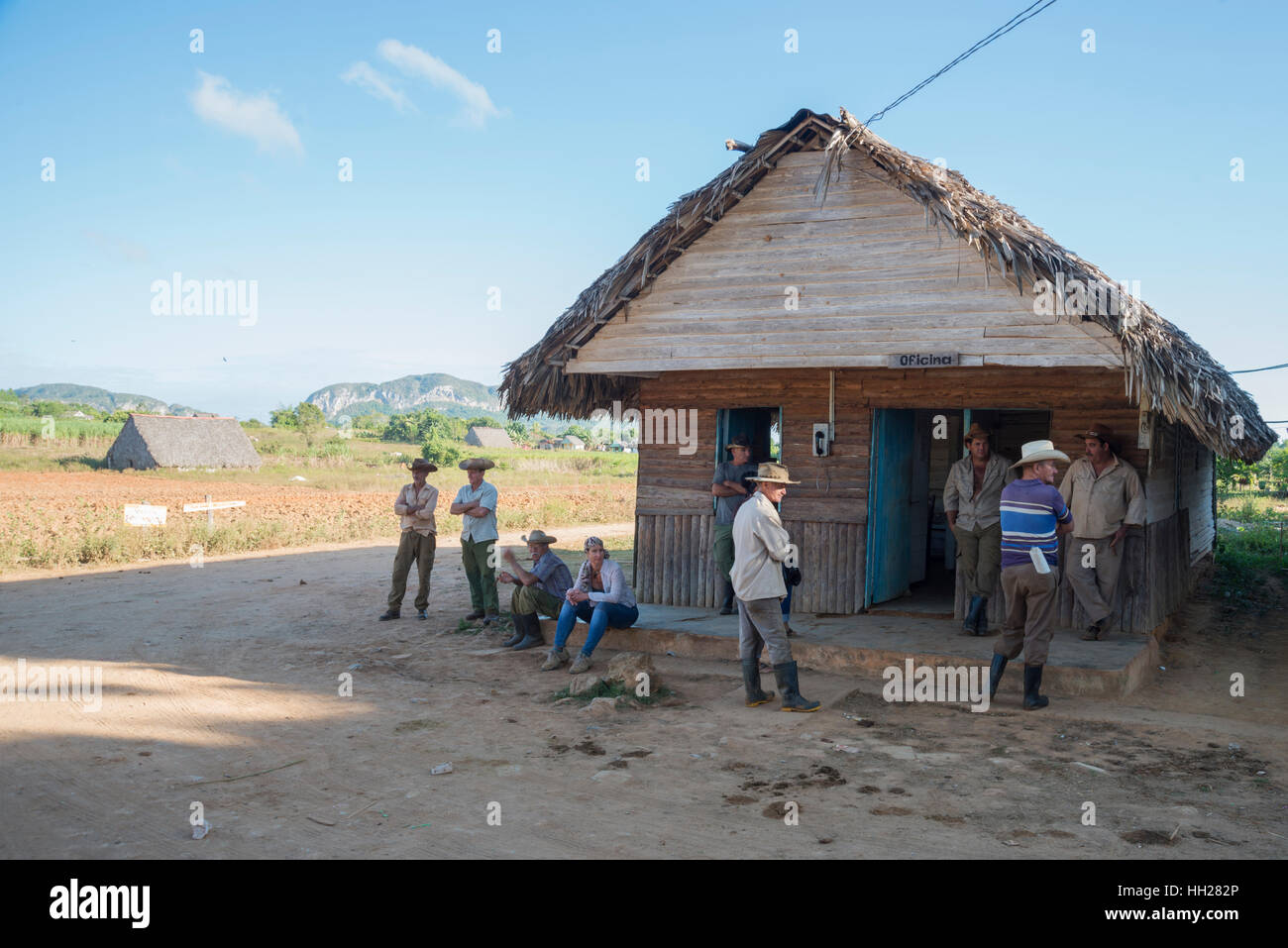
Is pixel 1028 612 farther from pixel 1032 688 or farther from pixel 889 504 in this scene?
pixel 889 504

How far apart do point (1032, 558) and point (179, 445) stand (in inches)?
1602

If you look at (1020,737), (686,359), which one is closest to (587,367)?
(686,359)

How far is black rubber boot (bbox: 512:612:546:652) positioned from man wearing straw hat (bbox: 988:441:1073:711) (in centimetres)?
466

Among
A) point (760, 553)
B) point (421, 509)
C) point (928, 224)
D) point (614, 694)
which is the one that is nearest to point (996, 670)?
point (760, 553)

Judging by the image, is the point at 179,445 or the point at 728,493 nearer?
the point at 728,493

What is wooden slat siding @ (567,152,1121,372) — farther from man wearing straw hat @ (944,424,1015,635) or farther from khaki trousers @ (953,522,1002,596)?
khaki trousers @ (953,522,1002,596)

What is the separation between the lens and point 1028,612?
7094 mm

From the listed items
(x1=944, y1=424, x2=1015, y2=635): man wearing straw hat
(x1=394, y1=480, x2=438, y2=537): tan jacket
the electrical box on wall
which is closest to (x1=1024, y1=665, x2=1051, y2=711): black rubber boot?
(x1=944, y1=424, x2=1015, y2=635): man wearing straw hat

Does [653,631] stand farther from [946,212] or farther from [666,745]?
[946,212]

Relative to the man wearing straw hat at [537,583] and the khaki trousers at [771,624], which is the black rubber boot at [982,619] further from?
the man wearing straw hat at [537,583]

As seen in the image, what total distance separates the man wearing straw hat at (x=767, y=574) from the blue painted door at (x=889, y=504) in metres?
3.02

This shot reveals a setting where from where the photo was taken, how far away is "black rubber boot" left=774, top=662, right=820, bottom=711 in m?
7.16
